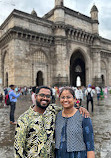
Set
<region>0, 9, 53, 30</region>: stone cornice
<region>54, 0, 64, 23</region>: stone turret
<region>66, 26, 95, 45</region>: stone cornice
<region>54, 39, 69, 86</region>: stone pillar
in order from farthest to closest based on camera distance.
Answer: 1. <region>66, 26, 95, 45</region>: stone cornice
2. <region>54, 0, 64, 23</region>: stone turret
3. <region>54, 39, 69, 86</region>: stone pillar
4. <region>0, 9, 53, 30</region>: stone cornice

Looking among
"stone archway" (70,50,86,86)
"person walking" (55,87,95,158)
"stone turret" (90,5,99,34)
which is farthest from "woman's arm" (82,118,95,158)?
"stone archway" (70,50,86,86)

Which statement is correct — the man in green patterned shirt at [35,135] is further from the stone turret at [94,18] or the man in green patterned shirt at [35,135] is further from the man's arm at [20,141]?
the stone turret at [94,18]

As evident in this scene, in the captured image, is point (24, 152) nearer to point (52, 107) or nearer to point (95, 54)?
point (52, 107)

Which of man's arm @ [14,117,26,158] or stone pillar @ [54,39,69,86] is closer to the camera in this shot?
man's arm @ [14,117,26,158]

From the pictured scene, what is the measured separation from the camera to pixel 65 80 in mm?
23156

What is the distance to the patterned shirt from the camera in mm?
1783

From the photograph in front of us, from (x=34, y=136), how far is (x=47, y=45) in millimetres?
22381

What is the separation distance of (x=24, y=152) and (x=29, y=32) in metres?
20.9

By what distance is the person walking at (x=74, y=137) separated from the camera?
1.74 metres

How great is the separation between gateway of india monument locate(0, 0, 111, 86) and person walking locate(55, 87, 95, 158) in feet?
60.9

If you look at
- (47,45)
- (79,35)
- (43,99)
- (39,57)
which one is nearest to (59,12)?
(47,45)

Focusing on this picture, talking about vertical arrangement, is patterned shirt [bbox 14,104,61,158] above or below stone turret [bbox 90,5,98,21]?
below

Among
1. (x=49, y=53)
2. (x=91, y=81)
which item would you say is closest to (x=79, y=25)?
(x=49, y=53)

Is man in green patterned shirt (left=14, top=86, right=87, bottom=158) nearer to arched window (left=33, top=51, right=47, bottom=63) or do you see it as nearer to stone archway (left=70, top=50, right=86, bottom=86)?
arched window (left=33, top=51, right=47, bottom=63)
